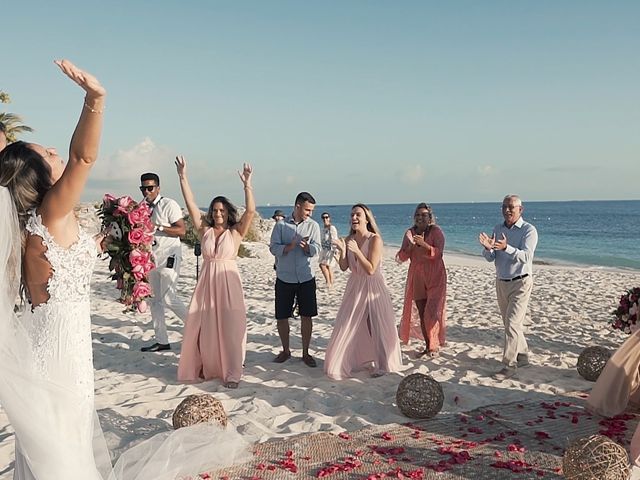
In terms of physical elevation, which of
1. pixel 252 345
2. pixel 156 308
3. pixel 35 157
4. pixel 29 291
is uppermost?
pixel 35 157

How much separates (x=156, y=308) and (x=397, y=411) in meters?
4.02

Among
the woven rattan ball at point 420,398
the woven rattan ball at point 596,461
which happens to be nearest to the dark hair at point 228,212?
the woven rattan ball at point 420,398

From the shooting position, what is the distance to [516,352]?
292 inches

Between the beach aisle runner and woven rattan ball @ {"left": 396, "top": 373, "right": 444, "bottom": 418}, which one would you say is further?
woven rattan ball @ {"left": 396, "top": 373, "right": 444, "bottom": 418}

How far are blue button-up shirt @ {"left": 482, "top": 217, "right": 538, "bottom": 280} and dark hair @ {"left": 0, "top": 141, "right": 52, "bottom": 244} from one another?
18.2 ft

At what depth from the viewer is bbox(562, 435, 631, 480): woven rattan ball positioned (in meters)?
4.05

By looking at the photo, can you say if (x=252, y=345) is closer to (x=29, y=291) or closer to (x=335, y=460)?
(x=335, y=460)

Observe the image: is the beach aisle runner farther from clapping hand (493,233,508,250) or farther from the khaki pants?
clapping hand (493,233,508,250)

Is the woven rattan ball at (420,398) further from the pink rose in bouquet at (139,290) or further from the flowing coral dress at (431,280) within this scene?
the pink rose in bouquet at (139,290)

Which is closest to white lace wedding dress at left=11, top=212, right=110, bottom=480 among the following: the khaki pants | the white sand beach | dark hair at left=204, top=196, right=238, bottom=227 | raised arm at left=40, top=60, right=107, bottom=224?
raised arm at left=40, top=60, right=107, bottom=224

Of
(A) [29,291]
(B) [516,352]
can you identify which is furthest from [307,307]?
(A) [29,291]

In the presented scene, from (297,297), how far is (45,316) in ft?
16.5

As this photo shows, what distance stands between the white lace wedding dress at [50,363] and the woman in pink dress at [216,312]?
3642 mm

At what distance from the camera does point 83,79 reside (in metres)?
2.72
